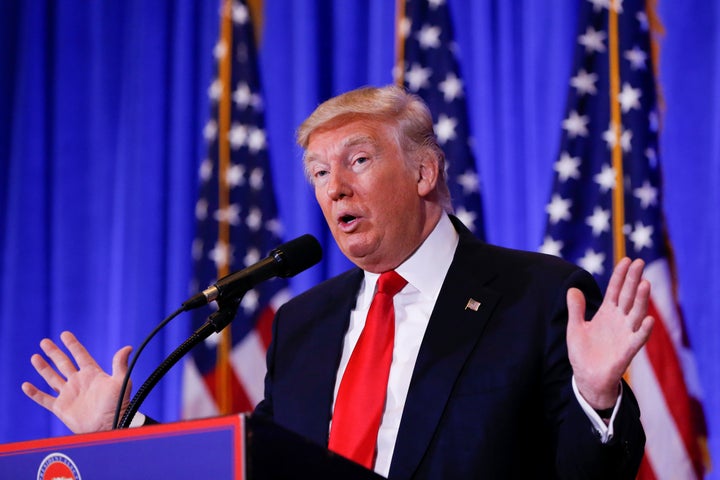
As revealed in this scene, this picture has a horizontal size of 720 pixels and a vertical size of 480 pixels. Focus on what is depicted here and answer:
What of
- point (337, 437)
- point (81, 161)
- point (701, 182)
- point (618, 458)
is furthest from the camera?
point (81, 161)

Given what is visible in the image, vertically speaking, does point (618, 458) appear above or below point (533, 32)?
below

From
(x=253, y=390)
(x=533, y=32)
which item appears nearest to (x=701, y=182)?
(x=533, y=32)

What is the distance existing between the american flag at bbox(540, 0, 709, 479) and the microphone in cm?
167

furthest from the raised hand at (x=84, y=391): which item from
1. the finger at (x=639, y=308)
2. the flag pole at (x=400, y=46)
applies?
the flag pole at (x=400, y=46)

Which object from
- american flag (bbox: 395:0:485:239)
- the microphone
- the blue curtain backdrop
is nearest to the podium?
the microphone

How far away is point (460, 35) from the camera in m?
4.01

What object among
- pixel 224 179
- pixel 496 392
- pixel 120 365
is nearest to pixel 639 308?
pixel 496 392

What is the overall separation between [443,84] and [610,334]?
229 centimetres

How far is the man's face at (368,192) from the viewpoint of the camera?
2383mm

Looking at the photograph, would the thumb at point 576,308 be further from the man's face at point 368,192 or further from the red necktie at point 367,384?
the man's face at point 368,192

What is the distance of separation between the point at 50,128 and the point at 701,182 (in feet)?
10.8

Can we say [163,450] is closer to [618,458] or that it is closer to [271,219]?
[618,458]

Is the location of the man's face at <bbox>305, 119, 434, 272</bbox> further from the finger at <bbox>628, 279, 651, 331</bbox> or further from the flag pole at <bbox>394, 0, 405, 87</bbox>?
the flag pole at <bbox>394, 0, 405, 87</bbox>

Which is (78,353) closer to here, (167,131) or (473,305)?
(473,305)
